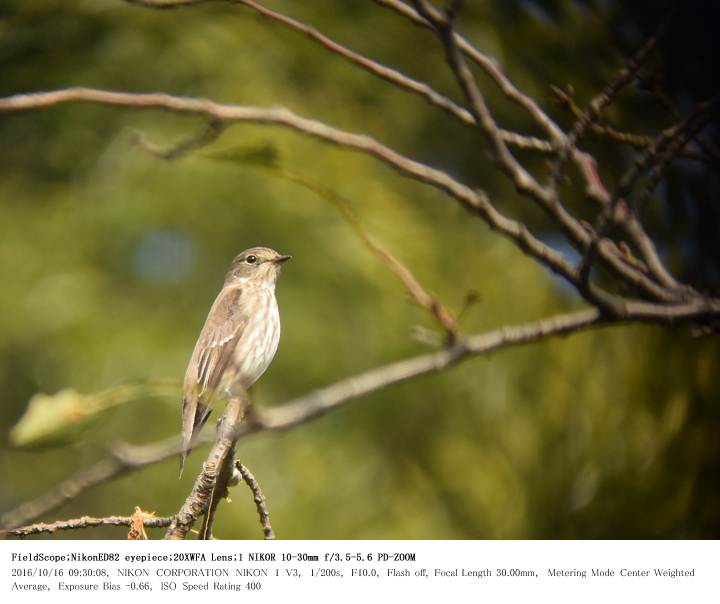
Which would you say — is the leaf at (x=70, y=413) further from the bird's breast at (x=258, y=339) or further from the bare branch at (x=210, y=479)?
the bird's breast at (x=258, y=339)

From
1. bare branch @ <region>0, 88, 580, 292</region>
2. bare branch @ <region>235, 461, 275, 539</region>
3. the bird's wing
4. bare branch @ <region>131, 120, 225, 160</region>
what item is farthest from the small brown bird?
bare branch @ <region>0, 88, 580, 292</region>

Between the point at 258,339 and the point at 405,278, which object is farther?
the point at 258,339

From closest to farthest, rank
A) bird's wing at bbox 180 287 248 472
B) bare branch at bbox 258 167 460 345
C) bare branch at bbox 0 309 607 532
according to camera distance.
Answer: bare branch at bbox 0 309 607 532 → bare branch at bbox 258 167 460 345 → bird's wing at bbox 180 287 248 472

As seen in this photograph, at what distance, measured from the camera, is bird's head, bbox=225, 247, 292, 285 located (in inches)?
52.1

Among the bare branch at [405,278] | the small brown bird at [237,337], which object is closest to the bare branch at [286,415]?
the bare branch at [405,278]

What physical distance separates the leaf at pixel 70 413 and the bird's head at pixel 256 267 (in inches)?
31.5

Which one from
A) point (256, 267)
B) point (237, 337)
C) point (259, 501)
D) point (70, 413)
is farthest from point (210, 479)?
point (256, 267)

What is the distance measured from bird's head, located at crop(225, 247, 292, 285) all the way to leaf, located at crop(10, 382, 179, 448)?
800 millimetres

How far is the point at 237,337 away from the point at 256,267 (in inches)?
7.1

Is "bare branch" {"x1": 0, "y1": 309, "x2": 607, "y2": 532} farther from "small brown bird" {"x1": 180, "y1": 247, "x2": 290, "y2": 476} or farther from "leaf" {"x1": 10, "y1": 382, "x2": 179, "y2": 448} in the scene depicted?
"small brown bird" {"x1": 180, "y1": 247, "x2": 290, "y2": 476}

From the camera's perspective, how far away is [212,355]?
1173mm

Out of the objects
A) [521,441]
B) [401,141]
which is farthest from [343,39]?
[521,441]

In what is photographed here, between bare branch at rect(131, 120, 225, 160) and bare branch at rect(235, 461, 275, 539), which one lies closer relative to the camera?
bare branch at rect(131, 120, 225, 160)

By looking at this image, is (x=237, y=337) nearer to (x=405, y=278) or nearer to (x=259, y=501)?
(x=259, y=501)
